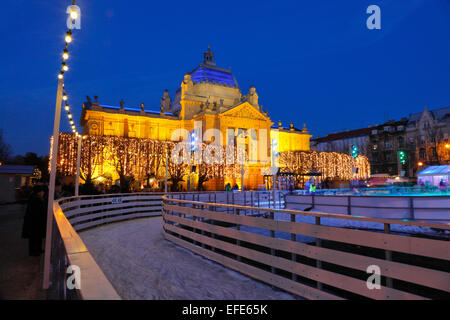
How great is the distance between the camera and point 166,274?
668 cm

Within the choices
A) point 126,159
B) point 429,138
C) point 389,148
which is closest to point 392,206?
point 126,159

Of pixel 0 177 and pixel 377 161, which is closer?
pixel 0 177

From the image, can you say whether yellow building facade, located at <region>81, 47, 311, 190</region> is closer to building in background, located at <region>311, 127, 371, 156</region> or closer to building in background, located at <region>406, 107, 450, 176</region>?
building in background, located at <region>311, 127, 371, 156</region>

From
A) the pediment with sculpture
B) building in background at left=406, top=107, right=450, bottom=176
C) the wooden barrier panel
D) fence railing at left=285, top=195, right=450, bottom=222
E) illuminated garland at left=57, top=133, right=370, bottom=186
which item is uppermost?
the pediment with sculpture

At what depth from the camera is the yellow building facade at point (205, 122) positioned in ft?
169

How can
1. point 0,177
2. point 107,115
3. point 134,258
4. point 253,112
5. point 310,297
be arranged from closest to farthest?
point 310,297, point 134,258, point 0,177, point 107,115, point 253,112

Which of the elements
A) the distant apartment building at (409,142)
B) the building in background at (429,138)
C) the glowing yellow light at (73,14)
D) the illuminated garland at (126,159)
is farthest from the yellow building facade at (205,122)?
the glowing yellow light at (73,14)

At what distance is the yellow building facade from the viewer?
51562mm

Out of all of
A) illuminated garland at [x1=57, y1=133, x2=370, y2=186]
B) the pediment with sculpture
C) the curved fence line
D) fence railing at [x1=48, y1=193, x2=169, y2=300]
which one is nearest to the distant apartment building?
the pediment with sculpture

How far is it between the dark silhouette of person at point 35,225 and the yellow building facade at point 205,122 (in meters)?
38.6
